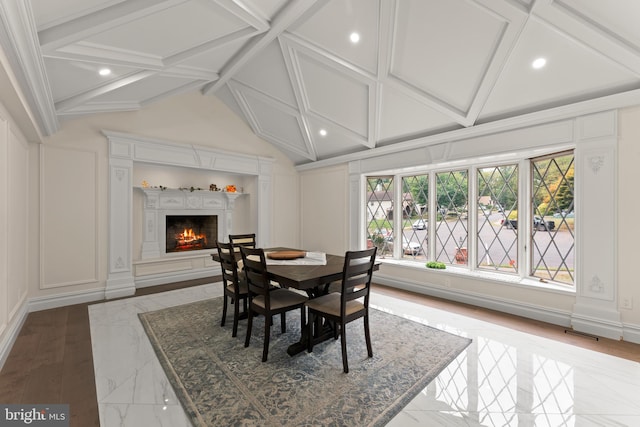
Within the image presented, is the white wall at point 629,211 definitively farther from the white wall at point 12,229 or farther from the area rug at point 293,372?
the white wall at point 12,229

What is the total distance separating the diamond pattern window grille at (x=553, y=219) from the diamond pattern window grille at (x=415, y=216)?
59.6 inches

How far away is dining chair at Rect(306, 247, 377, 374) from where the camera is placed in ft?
7.16

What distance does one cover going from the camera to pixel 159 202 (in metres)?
5.02

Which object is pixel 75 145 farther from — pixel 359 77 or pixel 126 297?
pixel 359 77

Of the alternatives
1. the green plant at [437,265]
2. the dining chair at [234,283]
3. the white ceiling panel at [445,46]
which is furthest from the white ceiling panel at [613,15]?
the dining chair at [234,283]

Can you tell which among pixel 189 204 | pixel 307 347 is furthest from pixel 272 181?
pixel 307 347

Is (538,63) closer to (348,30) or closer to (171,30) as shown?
(348,30)

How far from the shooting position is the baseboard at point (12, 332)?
7.87ft

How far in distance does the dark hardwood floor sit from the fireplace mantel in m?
1.42

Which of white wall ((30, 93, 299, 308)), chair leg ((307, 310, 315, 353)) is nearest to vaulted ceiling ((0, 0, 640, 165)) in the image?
white wall ((30, 93, 299, 308))

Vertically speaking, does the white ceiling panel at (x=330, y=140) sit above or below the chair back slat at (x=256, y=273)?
above

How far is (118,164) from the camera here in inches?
167

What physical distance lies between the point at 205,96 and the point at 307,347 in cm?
494

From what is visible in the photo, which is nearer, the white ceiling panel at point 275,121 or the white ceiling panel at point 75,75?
the white ceiling panel at point 75,75
